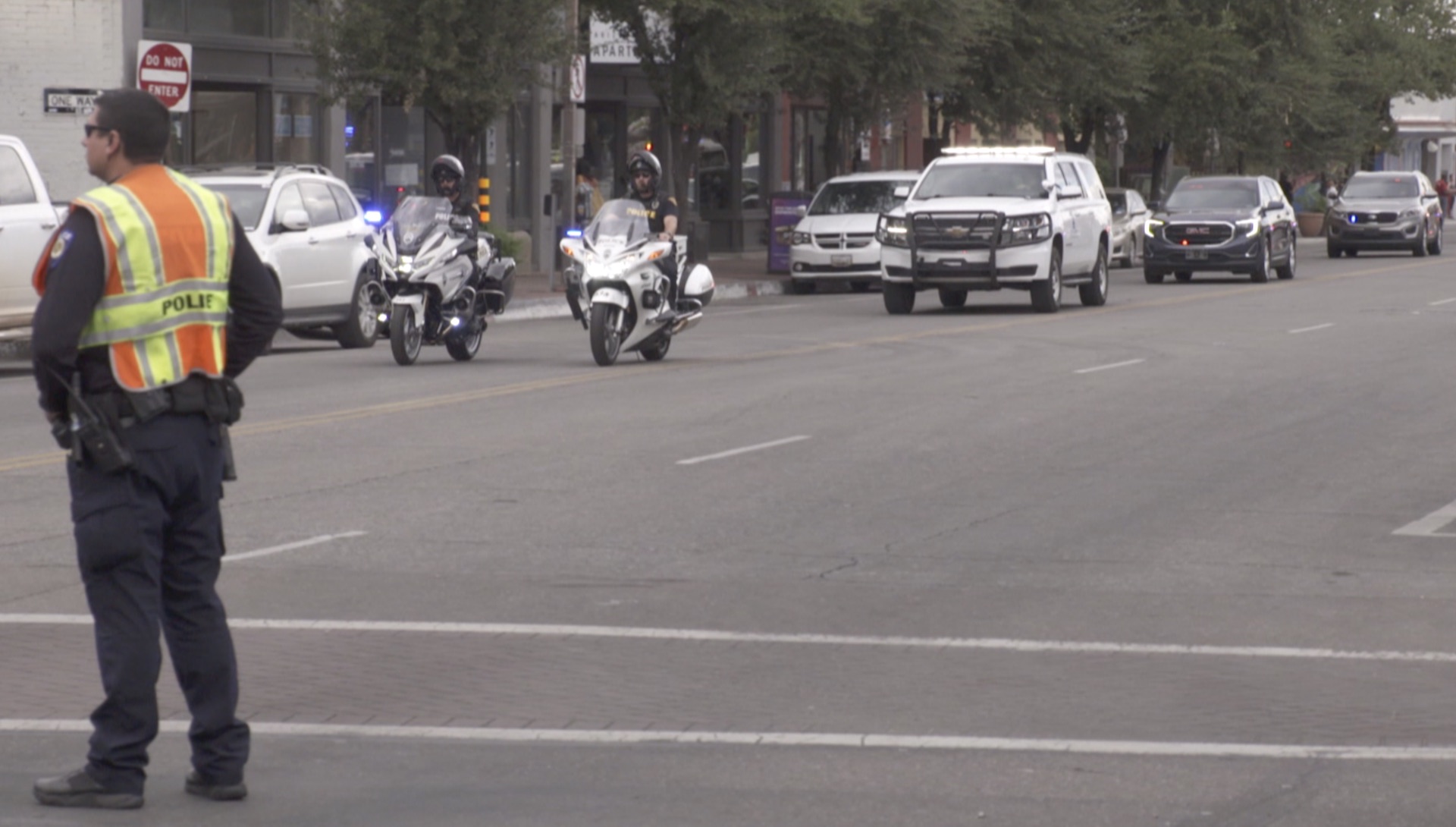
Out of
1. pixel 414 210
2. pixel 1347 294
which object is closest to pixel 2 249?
pixel 414 210

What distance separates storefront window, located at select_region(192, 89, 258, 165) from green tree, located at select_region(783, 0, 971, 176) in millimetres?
8703

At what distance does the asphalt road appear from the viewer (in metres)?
6.42

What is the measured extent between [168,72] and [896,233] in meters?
9.02

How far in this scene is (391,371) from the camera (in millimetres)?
19438

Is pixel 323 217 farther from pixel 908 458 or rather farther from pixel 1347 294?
pixel 1347 294

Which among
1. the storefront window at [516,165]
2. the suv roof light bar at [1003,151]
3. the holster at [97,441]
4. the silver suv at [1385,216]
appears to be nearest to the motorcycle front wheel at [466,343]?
the suv roof light bar at [1003,151]

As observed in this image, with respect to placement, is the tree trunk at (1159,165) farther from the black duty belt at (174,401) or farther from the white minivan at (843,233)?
the black duty belt at (174,401)

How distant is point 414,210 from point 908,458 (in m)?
7.58

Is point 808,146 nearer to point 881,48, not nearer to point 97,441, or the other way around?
point 881,48

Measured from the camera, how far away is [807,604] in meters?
9.28

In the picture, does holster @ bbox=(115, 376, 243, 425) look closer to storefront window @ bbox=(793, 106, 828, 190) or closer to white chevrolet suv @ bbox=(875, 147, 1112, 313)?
white chevrolet suv @ bbox=(875, 147, 1112, 313)

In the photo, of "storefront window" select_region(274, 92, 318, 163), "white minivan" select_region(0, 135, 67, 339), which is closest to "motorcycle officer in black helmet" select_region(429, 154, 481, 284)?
"white minivan" select_region(0, 135, 67, 339)

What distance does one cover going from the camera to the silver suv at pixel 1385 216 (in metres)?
48.8

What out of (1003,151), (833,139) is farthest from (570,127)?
(833,139)
